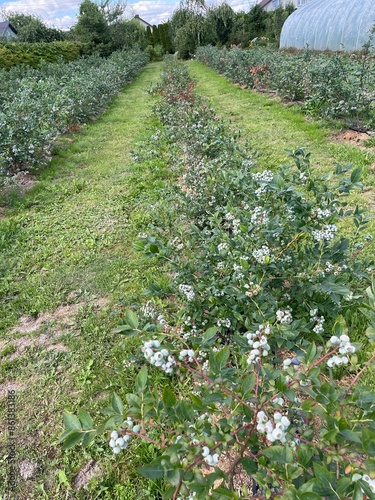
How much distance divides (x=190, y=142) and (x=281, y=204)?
9.79 feet

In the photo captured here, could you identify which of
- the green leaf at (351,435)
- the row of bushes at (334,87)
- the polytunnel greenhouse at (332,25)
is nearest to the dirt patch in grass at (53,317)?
the green leaf at (351,435)

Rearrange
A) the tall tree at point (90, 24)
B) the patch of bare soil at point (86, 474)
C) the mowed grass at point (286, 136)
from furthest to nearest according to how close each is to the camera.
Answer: the tall tree at point (90, 24) < the mowed grass at point (286, 136) < the patch of bare soil at point (86, 474)

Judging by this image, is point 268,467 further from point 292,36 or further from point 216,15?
point 216,15

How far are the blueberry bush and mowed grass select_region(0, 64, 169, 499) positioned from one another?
23 centimetres

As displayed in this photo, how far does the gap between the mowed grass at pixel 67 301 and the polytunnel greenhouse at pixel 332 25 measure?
25.6ft

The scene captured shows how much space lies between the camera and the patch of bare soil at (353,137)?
5.03 meters

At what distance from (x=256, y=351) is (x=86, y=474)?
120 centimetres

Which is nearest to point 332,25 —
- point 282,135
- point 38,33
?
point 282,135

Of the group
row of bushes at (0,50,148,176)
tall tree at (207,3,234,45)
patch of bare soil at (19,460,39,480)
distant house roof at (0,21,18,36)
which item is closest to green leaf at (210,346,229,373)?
patch of bare soil at (19,460,39,480)

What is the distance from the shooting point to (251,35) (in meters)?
24.5

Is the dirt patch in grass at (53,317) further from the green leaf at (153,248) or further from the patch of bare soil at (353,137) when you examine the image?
the patch of bare soil at (353,137)

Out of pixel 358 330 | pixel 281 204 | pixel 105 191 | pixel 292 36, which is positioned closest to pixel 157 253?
pixel 281 204

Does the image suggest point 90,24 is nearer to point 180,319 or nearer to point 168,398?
point 180,319

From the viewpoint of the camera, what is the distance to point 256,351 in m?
0.98
